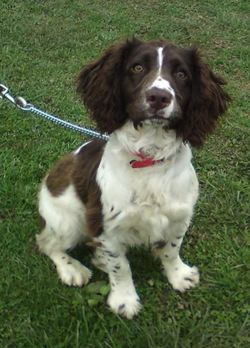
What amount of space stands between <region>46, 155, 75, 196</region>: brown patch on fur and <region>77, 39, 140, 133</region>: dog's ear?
526 millimetres

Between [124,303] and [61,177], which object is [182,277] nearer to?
[124,303]

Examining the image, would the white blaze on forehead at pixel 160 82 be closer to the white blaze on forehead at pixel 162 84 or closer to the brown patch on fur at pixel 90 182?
the white blaze on forehead at pixel 162 84

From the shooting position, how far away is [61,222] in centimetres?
341

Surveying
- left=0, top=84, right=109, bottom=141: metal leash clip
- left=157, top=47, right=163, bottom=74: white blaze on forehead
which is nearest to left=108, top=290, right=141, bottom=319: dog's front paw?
left=0, top=84, right=109, bottom=141: metal leash clip

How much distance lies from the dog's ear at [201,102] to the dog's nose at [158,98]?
0.29 m

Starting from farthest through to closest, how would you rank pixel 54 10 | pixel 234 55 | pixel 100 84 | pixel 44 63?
pixel 54 10
pixel 234 55
pixel 44 63
pixel 100 84

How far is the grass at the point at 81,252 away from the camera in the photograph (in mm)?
3158

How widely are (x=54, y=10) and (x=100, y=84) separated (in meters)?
4.79

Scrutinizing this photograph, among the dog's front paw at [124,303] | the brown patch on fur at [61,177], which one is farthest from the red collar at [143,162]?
the dog's front paw at [124,303]

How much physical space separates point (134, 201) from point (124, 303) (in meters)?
0.66

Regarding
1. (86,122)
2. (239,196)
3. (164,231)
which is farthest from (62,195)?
(86,122)

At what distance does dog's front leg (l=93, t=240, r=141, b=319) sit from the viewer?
10.6ft

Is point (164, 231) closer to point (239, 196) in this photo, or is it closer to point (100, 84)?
point (100, 84)

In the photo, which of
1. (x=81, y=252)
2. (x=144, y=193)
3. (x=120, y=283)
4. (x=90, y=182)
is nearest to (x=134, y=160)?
(x=144, y=193)
